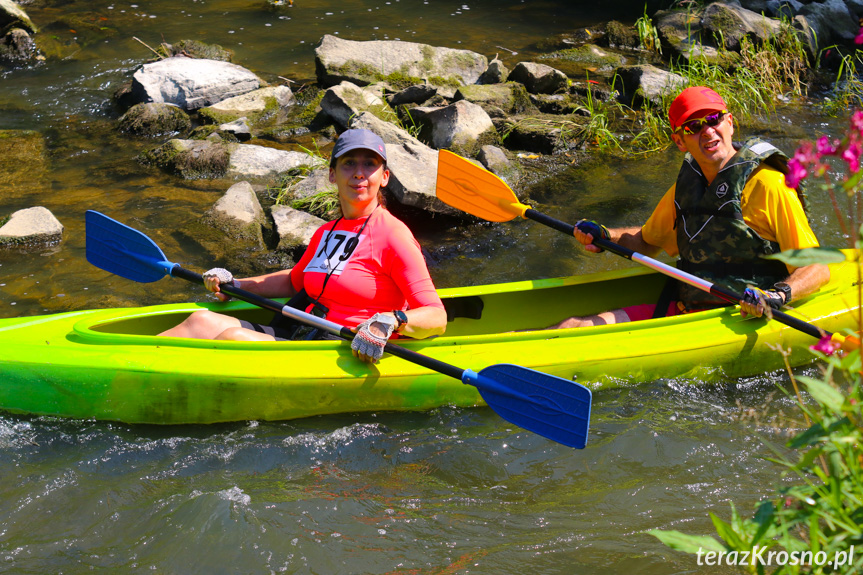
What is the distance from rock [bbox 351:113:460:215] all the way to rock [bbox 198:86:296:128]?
213 centimetres

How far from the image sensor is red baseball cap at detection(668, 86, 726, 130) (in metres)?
3.19

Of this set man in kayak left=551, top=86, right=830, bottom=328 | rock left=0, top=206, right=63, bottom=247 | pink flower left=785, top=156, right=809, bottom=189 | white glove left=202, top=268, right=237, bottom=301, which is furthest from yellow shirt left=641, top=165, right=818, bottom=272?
rock left=0, top=206, right=63, bottom=247

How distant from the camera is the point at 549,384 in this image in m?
2.87

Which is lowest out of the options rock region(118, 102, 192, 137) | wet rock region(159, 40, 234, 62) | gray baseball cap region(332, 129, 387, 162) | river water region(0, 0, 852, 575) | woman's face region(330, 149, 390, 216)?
river water region(0, 0, 852, 575)

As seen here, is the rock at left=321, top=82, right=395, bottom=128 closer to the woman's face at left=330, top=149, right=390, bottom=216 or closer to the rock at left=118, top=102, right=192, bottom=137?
the rock at left=118, top=102, right=192, bottom=137

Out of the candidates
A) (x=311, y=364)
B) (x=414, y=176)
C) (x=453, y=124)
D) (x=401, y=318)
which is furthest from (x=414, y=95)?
(x=401, y=318)

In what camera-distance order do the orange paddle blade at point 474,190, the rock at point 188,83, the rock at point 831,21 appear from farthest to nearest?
the rock at point 831,21, the rock at point 188,83, the orange paddle blade at point 474,190

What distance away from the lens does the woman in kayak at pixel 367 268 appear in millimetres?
3041

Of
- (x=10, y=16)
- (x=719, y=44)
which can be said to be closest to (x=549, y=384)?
(x=719, y=44)

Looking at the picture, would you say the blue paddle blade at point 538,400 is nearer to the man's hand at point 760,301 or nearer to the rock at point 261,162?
the man's hand at point 760,301

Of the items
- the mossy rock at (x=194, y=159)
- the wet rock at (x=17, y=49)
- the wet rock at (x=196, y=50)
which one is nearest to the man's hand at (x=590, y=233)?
the mossy rock at (x=194, y=159)

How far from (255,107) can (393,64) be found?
57.2 inches

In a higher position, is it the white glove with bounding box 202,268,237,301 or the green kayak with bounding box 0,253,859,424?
the white glove with bounding box 202,268,237,301

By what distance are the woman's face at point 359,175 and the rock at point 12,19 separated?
791 centimetres
